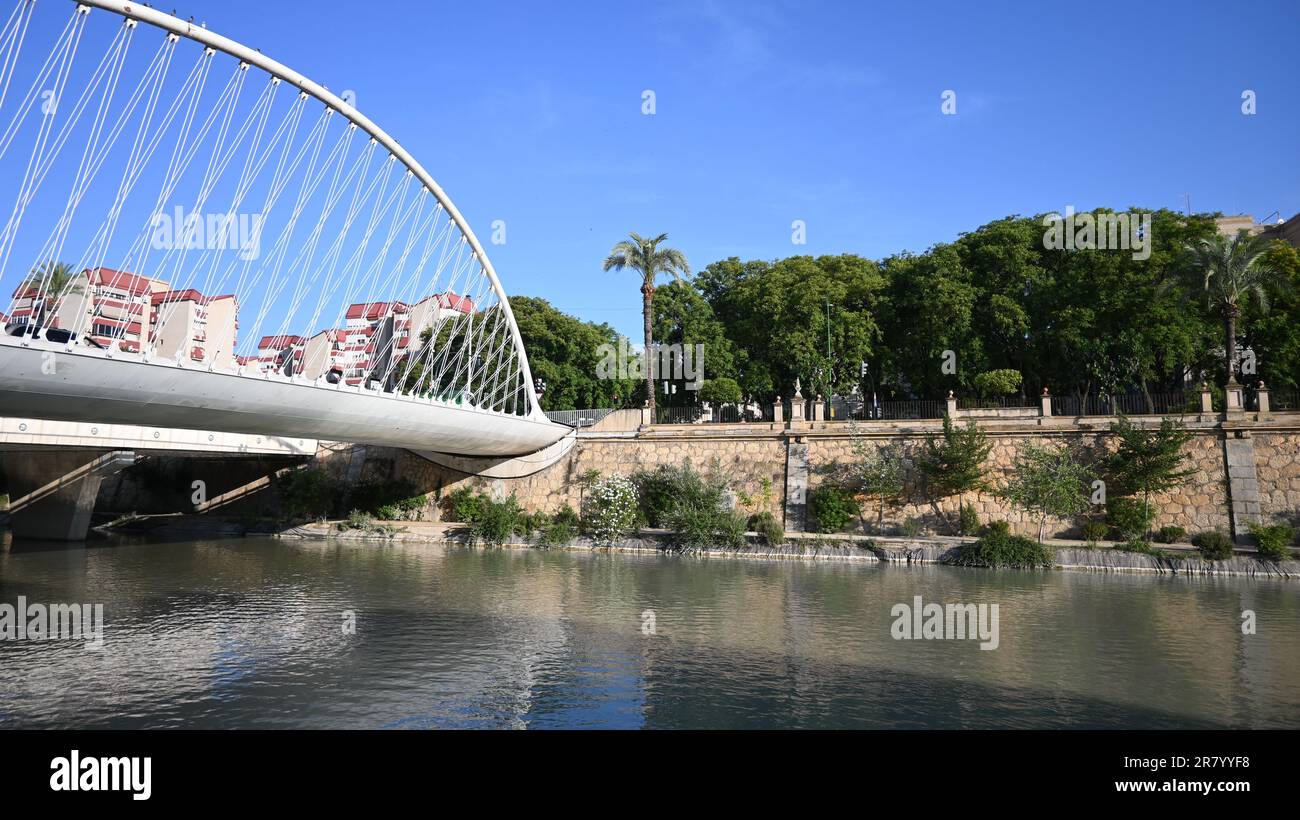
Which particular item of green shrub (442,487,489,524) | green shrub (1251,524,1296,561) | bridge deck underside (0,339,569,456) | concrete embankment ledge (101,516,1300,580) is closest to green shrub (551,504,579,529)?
concrete embankment ledge (101,516,1300,580)

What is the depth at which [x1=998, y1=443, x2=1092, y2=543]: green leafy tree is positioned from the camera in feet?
89.6

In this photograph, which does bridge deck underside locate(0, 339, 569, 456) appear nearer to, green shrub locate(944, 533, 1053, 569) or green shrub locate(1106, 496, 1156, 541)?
green shrub locate(944, 533, 1053, 569)

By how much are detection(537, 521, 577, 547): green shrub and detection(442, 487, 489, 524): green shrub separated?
3.54 metres

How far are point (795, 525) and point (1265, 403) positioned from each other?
1686cm

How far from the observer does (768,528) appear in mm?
29672

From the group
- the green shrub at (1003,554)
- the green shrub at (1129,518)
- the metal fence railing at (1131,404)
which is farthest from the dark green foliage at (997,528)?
the metal fence railing at (1131,404)

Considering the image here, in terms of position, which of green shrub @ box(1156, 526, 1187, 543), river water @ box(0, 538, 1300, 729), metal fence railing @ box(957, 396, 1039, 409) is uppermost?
metal fence railing @ box(957, 396, 1039, 409)

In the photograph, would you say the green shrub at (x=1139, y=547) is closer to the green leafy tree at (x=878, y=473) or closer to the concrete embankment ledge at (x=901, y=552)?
the concrete embankment ledge at (x=901, y=552)

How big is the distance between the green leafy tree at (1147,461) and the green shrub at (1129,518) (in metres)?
0.14

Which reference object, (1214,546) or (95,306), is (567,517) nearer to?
(95,306)

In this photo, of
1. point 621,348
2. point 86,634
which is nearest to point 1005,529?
point 86,634

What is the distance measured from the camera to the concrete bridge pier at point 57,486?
3278 centimetres

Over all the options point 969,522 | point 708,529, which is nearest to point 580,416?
point 708,529
